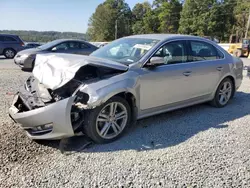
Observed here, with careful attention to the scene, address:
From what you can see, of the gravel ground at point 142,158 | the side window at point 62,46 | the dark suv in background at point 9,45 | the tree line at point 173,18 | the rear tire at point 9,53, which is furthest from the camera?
the tree line at point 173,18

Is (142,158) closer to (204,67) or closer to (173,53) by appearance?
(173,53)

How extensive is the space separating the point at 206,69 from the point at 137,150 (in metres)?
2.34

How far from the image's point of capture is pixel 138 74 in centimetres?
356

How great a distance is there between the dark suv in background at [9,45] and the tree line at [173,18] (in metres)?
47.5

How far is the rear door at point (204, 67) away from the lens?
14.5 feet

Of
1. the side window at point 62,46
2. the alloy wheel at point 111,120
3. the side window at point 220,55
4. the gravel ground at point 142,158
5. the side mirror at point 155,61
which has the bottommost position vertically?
the gravel ground at point 142,158

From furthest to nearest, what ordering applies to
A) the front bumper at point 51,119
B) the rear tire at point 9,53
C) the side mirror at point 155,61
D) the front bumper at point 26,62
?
the rear tire at point 9,53 → the front bumper at point 26,62 → the side mirror at point 155,61 → the front bumper at point 51,119

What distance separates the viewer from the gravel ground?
2.53 metres

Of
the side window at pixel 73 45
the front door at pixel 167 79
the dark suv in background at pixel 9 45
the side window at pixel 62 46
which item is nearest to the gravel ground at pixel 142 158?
the front door at pixel 167 79

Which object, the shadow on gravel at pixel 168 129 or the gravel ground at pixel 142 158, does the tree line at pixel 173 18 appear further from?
the gravel ground at pixel 142 158

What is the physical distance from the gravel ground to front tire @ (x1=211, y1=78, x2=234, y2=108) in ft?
3.07

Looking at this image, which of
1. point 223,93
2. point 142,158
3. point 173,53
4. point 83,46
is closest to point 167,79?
point 173,53

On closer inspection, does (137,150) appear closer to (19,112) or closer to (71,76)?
(71,76)

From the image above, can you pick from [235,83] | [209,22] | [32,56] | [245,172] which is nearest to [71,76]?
[245,172]
